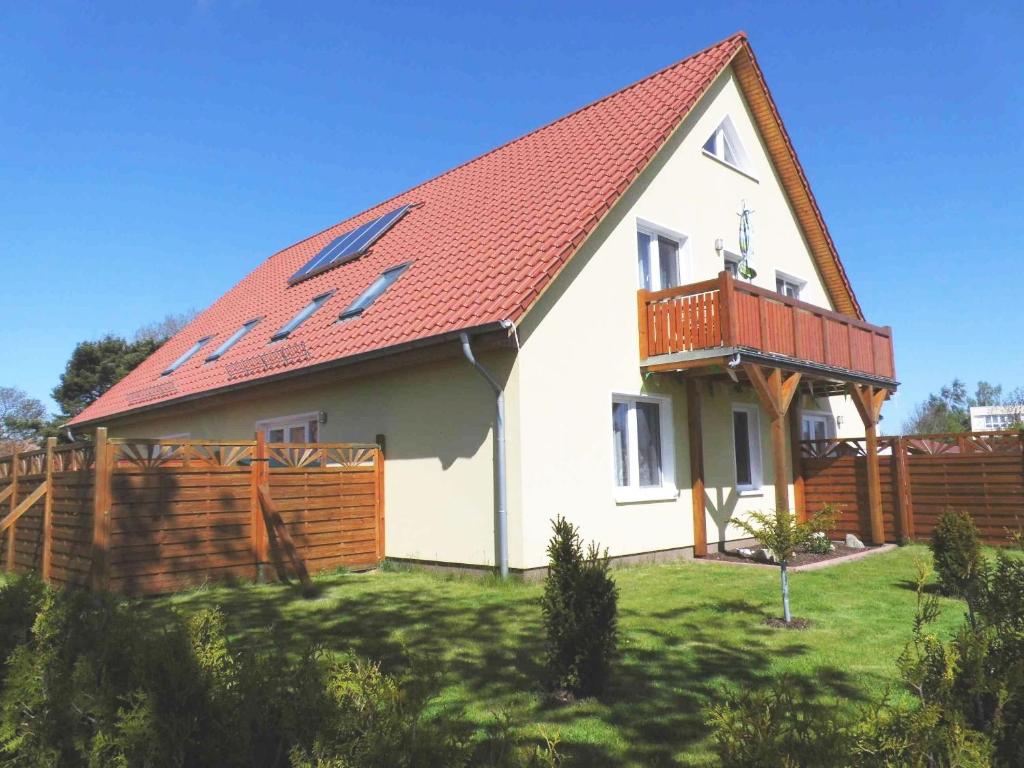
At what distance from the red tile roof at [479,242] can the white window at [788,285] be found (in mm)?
4940

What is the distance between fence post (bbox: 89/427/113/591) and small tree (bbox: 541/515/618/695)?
601 centimetres

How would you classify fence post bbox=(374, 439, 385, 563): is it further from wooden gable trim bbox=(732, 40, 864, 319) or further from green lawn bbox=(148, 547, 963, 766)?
wooden gable trim bbox=(732, 40, 864, 319)

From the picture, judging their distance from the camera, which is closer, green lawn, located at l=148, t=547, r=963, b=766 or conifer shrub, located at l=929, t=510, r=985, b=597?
green lawn, located at l=148, t=547, r=963, b=766

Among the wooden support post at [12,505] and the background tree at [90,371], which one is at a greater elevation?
the background tree at [90,371]

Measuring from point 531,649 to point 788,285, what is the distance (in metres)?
13.3

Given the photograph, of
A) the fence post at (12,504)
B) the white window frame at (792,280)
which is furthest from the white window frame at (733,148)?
the fence post at (12,504)

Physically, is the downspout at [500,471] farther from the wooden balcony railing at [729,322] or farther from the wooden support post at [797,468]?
the wooden support post at [797,468]

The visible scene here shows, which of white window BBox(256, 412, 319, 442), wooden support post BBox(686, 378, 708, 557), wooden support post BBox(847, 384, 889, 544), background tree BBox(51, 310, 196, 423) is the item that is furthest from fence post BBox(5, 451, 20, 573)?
background tree BBox(51, 310, 196, 423)

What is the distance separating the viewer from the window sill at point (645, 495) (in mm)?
10906

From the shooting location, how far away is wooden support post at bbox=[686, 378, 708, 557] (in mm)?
12086

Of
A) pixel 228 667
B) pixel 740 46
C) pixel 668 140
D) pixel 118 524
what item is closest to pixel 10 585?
pixel 228 667

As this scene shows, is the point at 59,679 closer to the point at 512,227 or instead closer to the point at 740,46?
the point at 512,227

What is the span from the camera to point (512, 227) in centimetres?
1191

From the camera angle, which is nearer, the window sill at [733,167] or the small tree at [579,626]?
the small tree at [579,626]
